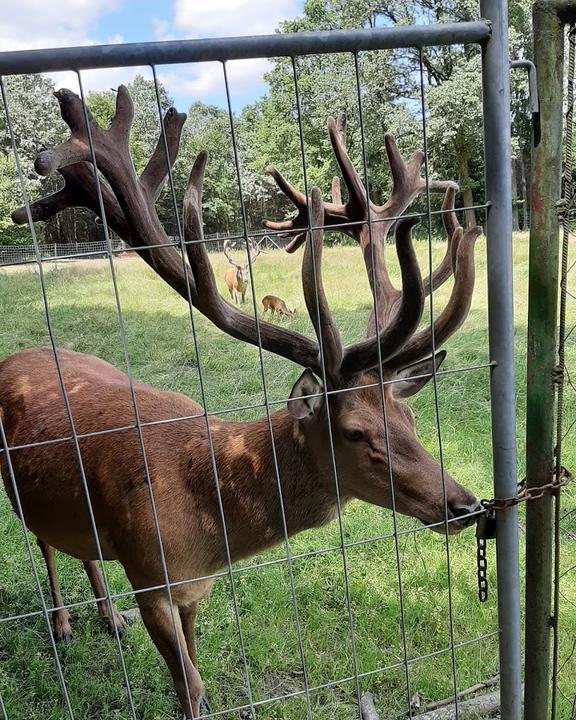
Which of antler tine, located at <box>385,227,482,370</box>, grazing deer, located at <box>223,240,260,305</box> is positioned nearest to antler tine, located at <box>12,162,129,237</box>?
antler tine, located at <box>385,227,482,370</box>

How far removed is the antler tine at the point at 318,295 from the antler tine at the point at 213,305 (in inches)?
6.2

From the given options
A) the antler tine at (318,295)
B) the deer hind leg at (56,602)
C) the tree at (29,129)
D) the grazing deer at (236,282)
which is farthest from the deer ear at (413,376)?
the tree at (29,129)

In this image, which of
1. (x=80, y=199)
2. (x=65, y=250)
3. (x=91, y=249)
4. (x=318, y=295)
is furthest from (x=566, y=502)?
(x=65, y=250)

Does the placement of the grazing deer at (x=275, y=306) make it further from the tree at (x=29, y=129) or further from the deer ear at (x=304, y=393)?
the tree at (x=29, y=129)

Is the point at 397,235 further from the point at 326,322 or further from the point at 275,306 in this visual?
the point at 275,306

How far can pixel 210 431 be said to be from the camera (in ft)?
9.12

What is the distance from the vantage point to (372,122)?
21.9m

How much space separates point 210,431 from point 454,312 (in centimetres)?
111

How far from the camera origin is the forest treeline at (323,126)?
733 inches

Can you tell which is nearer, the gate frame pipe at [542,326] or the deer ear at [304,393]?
the gate frame pipe at [542,326]

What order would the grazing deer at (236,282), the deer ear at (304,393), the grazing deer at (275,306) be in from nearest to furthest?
the deer ear at (304,393), the grazing deer at (275,306), the grazing deer at (236,282)

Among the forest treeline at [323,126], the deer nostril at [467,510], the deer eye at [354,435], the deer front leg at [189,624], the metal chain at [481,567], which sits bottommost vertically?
the deer front leg at [189,624]

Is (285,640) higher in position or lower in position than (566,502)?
lower

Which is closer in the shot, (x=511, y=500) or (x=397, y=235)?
(x=397, y=235)
